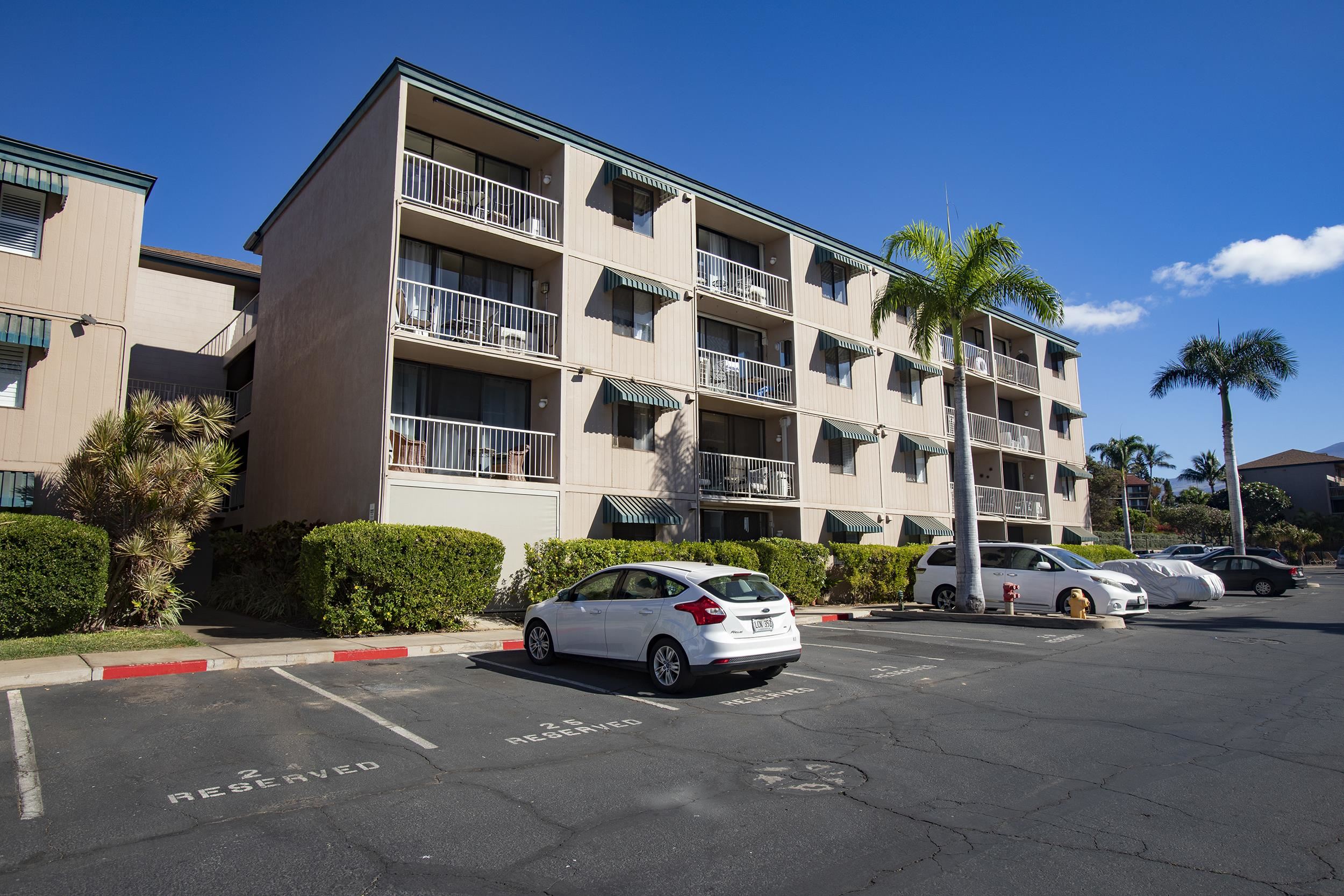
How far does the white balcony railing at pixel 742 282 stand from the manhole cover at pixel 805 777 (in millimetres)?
17120

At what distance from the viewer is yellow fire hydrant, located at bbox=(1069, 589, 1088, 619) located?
1588 centimetres

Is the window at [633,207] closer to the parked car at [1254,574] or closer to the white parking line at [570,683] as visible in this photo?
the white parking line at [570,683]

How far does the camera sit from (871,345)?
26.8 metres

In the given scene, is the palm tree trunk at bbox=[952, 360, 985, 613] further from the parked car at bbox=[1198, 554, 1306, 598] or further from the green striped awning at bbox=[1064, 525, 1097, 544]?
the green striped awning at bbox=[1064, 525, 1097, 544]

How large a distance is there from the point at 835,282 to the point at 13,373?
21.6 m

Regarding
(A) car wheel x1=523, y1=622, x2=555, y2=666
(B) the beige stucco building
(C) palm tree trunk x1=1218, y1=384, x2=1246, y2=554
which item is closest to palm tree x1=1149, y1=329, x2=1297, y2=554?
(C) palm tree trunk x1=1218, y1=384, x2=1246, y2=554

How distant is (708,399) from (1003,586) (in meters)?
8.94

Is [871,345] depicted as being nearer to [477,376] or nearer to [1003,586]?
[1003,586]

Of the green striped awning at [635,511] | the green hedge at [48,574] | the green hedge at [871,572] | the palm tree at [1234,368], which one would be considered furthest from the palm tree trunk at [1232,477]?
the green hedge at [48,574]

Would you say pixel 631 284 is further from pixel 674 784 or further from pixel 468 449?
pixel 674 784

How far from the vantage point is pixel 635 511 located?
61.4 feet

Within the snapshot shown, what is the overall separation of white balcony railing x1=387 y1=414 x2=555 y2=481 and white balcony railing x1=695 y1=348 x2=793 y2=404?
5196 millimetres

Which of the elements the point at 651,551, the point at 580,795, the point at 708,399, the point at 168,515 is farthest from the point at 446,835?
the point at 708,399

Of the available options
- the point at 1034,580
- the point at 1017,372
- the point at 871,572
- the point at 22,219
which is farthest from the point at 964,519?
the point at 22,219
